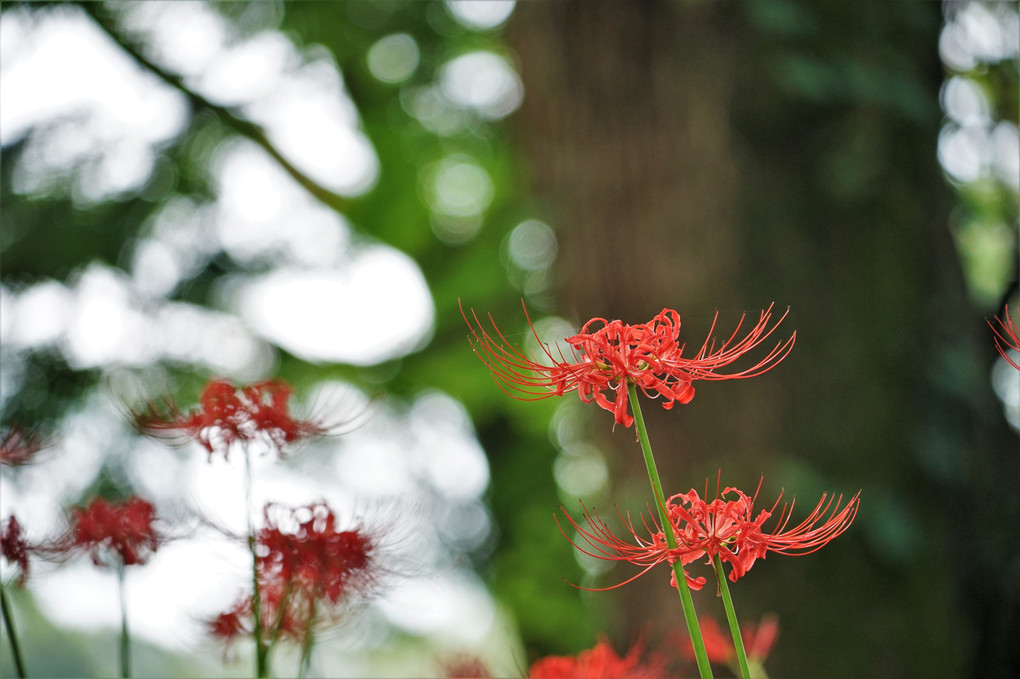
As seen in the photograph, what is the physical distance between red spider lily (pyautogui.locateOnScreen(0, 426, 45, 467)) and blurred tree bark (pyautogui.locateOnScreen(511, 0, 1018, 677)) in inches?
29.5

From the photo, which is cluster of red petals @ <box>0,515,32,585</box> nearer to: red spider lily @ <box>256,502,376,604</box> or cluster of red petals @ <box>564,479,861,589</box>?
red spider lily @ <box>256,502,376,604</box>

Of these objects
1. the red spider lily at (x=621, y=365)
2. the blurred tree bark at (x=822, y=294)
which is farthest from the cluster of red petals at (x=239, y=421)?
the blurred tree bark at (x=822, y=294)

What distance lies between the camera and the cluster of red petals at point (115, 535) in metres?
0.37

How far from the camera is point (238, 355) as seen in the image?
7.27ft

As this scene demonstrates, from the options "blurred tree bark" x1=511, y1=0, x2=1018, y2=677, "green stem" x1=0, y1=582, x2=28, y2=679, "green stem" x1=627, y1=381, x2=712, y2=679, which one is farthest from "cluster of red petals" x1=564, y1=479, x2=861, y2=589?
"blurred tree bark" x1=511, y1=0, x2=1018, y2=677

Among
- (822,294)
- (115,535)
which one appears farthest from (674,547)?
(822,294)

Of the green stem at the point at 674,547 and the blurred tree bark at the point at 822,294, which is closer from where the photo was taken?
the green stem at the point at 674,547

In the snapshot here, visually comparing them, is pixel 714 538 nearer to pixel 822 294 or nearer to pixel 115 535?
pixel 115 535

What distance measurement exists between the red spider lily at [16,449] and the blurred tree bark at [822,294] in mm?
750

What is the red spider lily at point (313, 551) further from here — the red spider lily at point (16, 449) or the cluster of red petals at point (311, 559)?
the red spider lily at point (16, 449)

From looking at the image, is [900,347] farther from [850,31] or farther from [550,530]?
[550,530]

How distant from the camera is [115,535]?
0.37 meters

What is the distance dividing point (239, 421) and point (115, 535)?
84mm

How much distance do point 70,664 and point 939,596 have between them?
0.93 m
